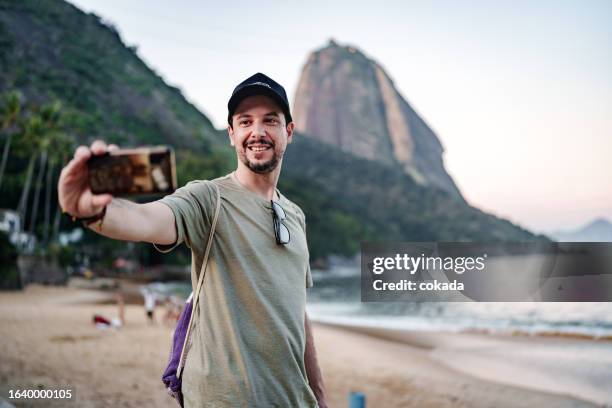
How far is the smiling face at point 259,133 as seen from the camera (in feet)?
4.92

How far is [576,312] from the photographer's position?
947 inches

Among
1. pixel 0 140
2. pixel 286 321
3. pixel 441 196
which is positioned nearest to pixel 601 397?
pixel 286 321

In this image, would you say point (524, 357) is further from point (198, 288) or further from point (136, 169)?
point (136, 169)

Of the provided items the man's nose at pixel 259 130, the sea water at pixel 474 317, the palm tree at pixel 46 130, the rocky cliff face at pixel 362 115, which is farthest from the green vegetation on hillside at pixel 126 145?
the rocky cliff face at pixel 362 115

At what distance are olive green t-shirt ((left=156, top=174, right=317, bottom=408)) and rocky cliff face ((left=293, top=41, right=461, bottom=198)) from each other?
568 feet

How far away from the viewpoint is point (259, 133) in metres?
1.49

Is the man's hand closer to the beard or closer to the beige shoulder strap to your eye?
the beige shoulder strap

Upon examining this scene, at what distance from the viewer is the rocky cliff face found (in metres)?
178

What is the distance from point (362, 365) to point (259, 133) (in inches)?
413

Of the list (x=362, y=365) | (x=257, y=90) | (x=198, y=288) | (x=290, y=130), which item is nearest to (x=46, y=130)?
(x=362, y=365)

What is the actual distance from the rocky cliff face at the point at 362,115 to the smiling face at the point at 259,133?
568 ft

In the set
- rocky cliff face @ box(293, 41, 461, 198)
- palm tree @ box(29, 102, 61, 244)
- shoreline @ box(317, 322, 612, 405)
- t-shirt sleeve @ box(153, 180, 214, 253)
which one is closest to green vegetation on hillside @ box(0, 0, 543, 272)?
palm tree @ box(29, 102, 61, 244)

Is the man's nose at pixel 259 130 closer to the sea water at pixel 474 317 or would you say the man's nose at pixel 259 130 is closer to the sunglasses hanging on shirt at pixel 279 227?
the sunglasses hanging on shirt at pixel 279 227

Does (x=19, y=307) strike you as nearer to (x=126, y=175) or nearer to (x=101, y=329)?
(x=101, y=329)
